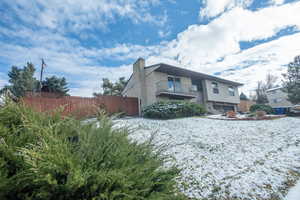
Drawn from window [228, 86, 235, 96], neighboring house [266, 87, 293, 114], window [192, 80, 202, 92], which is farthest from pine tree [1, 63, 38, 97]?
neighboring house [266, 87, 293, 114]

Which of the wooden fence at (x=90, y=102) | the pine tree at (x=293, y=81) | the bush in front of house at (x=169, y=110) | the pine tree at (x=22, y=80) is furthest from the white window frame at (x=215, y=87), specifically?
the pine tree at (x=22, y=80)

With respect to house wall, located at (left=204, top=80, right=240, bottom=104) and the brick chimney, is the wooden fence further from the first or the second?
house wall, located at (left=204, top=80, right=240, bottom=104)

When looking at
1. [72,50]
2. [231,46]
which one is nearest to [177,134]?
[72,50]

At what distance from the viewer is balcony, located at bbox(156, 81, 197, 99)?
15.5 meters

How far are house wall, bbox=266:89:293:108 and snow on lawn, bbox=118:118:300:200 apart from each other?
3482cm

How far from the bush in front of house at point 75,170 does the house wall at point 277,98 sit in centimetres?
4272

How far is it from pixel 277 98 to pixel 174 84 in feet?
104

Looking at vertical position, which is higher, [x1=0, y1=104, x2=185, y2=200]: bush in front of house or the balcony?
the balcony

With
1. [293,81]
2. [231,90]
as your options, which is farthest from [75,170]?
[293,81]

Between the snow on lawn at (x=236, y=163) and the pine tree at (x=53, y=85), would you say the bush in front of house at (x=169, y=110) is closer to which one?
the snow on lawn at (x=236, y=163)

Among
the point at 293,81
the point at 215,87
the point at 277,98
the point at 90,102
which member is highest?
the point at 293,81

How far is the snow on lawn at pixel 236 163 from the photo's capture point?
3.07m

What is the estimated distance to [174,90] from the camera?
1664 cm

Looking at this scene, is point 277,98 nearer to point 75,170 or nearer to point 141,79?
point 141,79
